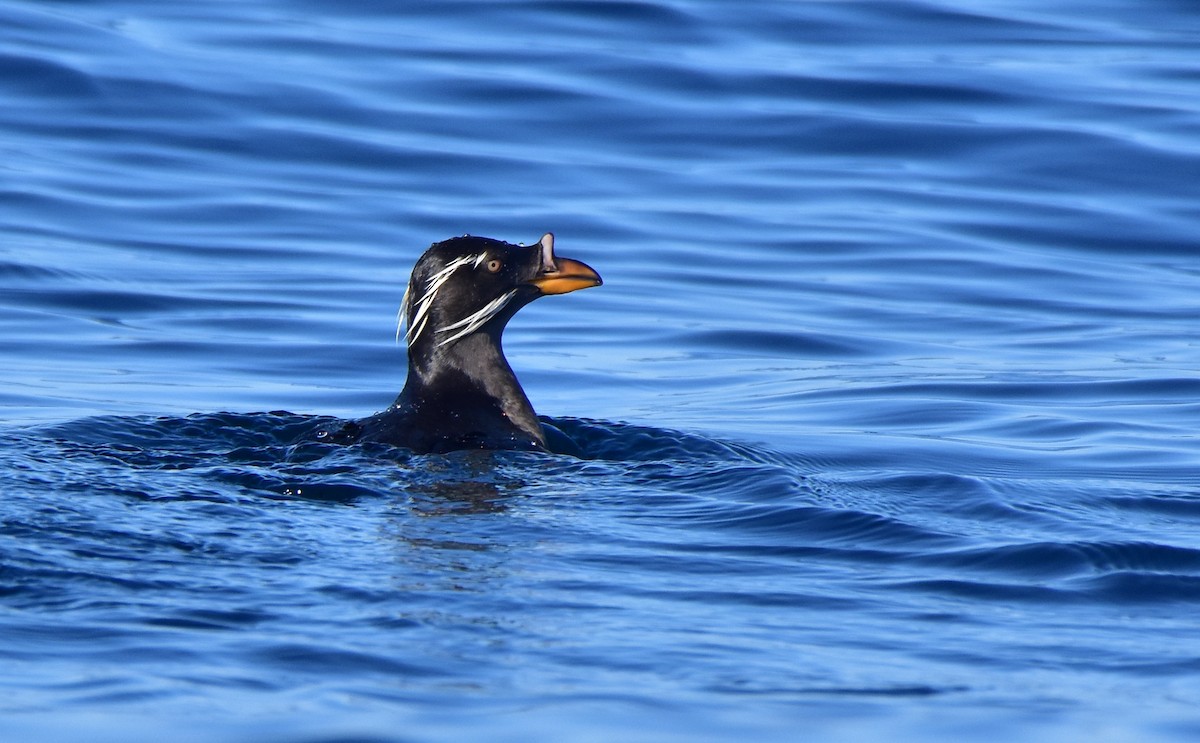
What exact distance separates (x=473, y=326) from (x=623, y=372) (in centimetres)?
296

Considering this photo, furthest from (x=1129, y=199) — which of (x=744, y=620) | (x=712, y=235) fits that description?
(x=744, y=620)

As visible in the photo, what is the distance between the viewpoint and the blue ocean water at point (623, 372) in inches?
172

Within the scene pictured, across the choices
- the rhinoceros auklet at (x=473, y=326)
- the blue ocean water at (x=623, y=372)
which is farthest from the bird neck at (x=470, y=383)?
the blue ocean water at (x=623, y=372)

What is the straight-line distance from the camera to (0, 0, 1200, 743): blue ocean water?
14.3 feet

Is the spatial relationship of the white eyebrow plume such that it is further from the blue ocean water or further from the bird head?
the blue ocean water

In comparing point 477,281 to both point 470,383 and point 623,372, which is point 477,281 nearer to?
point 470,383

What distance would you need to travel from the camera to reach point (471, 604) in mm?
4812

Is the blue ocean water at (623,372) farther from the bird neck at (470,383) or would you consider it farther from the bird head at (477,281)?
the bird head at (477,281)

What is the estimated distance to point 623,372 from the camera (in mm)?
10219

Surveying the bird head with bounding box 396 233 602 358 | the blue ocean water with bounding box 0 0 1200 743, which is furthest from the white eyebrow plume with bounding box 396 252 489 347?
the blue ocean water with bounding box 0 0 1200 743

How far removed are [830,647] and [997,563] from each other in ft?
3.89

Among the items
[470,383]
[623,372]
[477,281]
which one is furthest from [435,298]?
[623,372]

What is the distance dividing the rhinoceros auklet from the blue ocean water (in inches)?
19.7

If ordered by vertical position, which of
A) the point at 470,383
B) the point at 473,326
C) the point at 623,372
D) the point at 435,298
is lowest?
the point at 623,372
